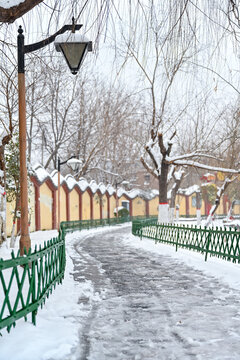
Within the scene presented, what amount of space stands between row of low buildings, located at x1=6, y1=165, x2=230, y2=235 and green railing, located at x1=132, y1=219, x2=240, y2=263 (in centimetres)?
593

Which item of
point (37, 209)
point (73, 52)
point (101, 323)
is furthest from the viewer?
point (37, 209)

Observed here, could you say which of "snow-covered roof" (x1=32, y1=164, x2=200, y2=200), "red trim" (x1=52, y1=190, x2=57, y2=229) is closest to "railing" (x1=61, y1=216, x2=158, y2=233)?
"red trim" (x1=52, y1=190, x2=57, y2=229)

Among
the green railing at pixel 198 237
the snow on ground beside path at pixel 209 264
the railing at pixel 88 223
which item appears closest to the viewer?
the snow on ground beside path at pixel 209 264

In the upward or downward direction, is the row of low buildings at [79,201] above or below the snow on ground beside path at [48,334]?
above

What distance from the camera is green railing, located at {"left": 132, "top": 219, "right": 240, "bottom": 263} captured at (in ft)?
38.5

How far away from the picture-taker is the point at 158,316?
6.33 meters

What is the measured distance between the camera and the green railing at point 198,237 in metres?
11.7

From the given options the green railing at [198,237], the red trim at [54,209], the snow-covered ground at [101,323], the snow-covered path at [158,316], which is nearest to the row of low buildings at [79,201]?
the red trim at [54,209]

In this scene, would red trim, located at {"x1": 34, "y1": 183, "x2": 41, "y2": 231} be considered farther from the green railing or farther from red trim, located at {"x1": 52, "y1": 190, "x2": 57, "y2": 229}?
the green railing

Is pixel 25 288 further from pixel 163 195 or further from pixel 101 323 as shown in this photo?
pixel 163 195

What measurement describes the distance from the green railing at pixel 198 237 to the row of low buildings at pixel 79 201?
593 centimetres

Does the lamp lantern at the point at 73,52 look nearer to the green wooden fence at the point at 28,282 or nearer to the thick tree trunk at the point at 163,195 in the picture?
the green wooden fence at the point at 28,282

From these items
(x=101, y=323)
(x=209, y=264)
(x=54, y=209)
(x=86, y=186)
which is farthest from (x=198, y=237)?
(x=86, y=186)

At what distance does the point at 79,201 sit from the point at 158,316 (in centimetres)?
2989
